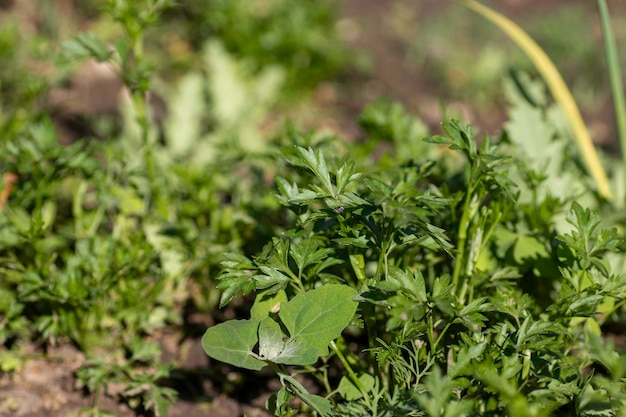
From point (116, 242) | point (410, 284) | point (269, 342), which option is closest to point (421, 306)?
point (410, 284)

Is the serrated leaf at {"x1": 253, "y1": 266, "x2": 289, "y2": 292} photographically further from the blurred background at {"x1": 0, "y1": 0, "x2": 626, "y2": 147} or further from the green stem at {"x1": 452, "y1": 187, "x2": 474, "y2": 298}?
the blurred background at {"x1": 0, "y1": 0, "x2": 626, "y2": 147}

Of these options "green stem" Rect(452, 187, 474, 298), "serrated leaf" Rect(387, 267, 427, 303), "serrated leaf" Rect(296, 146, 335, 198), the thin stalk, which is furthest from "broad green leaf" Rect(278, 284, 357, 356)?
the thin stalk

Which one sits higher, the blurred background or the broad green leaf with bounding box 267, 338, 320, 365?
the broad green leaf with bounding box 267, 338, 320, 365

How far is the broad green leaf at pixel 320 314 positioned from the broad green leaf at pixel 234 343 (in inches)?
3.3

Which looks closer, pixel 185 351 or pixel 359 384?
pixel 359 384

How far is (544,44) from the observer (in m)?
4.49

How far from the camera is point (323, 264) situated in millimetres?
1658

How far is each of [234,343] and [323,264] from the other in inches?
11.9

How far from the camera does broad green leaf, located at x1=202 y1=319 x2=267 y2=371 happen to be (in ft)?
4.78

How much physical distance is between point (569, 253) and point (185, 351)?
4.02 feet

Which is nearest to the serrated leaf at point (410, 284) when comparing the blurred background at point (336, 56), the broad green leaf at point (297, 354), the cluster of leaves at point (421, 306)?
the cluster of leaves at point (421, 306)

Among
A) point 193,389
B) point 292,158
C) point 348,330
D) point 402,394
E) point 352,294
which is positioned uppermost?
point 292,158

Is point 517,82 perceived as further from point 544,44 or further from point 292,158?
point 544,44

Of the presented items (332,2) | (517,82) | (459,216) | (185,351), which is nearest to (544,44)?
(332,2)
